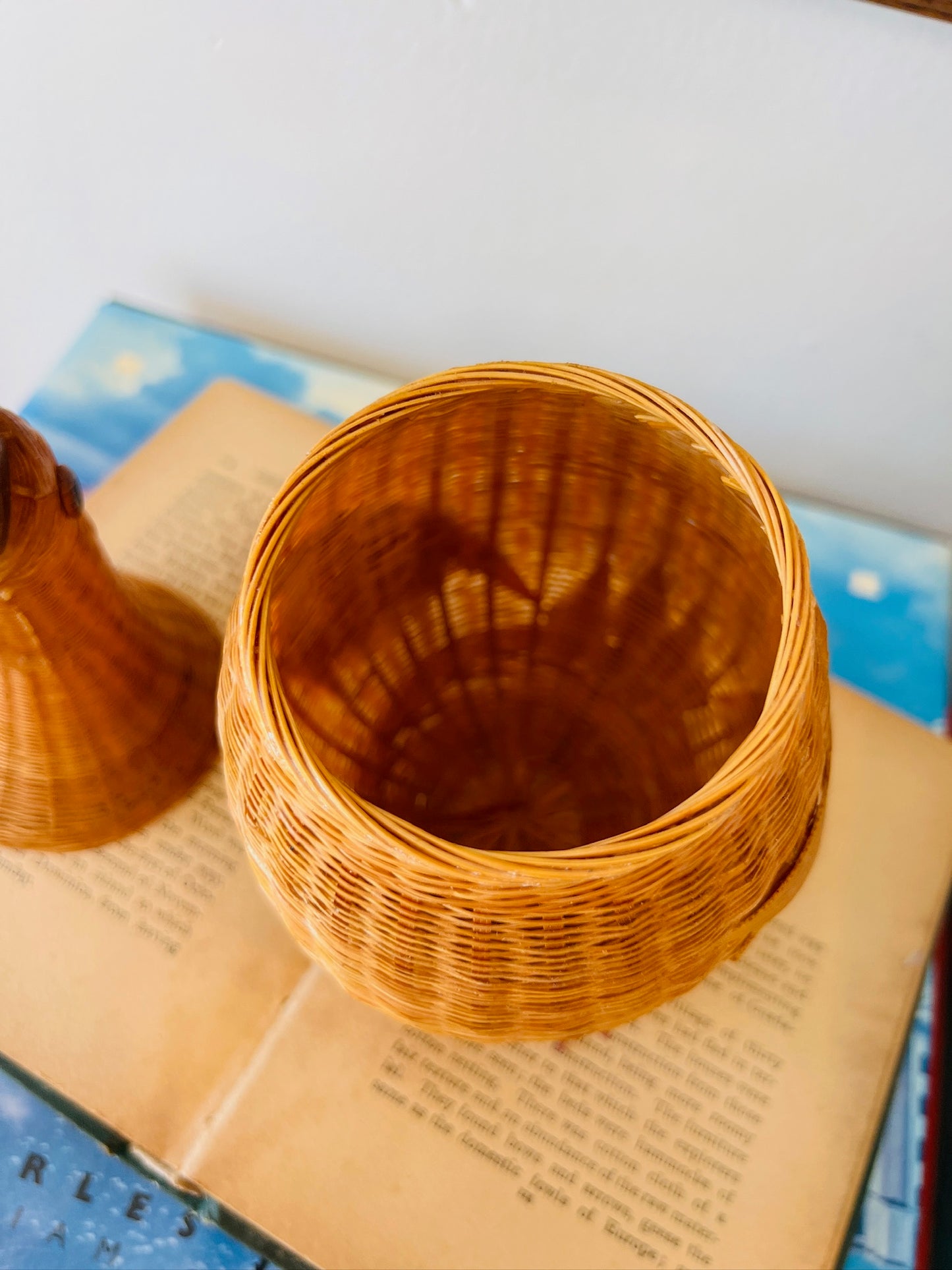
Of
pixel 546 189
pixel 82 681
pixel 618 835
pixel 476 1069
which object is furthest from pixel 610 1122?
pixel 546 189

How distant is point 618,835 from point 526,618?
236mm

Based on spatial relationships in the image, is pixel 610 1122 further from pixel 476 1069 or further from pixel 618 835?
pixel 618 835

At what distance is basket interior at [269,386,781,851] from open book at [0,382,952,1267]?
90 millimetres

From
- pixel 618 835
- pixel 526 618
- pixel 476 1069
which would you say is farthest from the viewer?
pixel 526 618

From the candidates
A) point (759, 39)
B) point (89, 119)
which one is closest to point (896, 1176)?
point (759, 39)

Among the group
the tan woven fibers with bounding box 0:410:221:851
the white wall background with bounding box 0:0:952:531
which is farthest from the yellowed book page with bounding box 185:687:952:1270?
the white wall background with bounding box 0:0:952:531

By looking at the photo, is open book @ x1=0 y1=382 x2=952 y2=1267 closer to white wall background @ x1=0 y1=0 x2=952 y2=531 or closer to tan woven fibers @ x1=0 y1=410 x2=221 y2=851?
tan woven fibers @ x1=0 y1=410 x2=221 y2=851

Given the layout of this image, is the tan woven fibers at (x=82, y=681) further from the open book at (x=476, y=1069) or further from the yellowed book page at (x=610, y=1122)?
the yellowed book page at (x=610, y=1122)

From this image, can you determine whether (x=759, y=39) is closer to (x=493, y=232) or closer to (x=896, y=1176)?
(x=493, y=232)

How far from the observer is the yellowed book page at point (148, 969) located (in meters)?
0.40

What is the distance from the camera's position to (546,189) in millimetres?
478

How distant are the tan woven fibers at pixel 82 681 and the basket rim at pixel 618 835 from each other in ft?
0.30

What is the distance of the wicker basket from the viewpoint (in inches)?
10.9

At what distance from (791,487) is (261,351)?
1.22 feet
